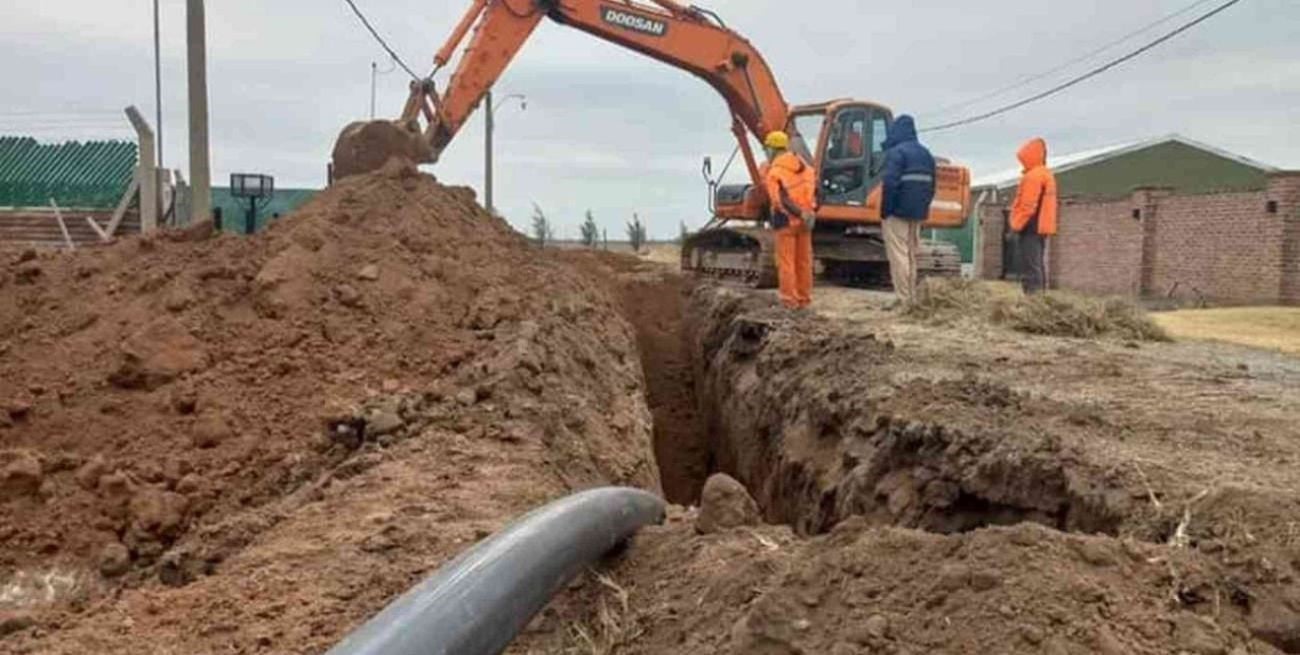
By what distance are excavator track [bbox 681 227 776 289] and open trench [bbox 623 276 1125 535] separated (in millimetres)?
4131

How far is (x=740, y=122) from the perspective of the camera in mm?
16344

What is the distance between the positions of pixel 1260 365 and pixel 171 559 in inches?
303

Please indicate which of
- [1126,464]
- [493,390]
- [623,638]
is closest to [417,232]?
[493,390]

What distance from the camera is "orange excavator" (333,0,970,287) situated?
40.6ft

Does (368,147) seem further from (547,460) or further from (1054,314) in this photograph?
(547,460)

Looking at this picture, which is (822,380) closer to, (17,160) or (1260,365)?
(1260,365)

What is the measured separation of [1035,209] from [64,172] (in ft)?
43.1

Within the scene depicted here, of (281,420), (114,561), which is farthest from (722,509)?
(281,420)

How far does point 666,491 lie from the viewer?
32.2 ft

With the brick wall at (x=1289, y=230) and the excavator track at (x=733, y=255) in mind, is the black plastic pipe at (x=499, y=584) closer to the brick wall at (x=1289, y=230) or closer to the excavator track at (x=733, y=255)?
the excavator track at (x=733, y=255)

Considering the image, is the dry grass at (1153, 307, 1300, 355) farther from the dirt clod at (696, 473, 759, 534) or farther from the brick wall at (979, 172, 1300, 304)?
the dirt clod at (696, 473, 759, 534)

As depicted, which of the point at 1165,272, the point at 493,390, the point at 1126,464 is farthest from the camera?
the point at 1165,272

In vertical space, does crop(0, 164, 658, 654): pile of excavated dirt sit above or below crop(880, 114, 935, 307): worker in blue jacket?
below

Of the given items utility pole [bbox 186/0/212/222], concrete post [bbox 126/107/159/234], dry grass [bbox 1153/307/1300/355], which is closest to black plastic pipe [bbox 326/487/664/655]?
utility pole [bbox 186/0/212/222]
